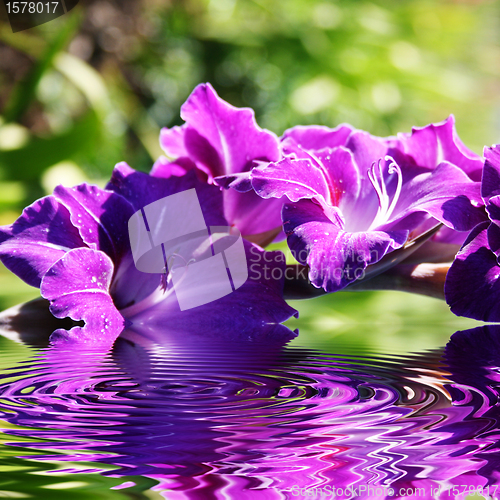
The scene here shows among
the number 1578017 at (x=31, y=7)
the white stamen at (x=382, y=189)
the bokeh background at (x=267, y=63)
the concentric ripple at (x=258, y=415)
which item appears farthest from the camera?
the bokeh background at (x=267, y=63)

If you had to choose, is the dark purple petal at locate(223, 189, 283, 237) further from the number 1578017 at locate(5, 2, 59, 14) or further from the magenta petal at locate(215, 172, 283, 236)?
the number 1578017 at locate(5, 2, 59, 14)

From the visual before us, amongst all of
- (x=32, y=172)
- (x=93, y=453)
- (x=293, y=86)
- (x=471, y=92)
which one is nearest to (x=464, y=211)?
(x=93, y=453)

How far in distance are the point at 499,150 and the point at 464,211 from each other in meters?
0.03

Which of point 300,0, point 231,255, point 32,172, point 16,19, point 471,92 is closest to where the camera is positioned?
Answer: point 231,255

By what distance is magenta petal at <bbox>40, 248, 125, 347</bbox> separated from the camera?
200mm

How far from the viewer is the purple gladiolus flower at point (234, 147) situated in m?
0.24

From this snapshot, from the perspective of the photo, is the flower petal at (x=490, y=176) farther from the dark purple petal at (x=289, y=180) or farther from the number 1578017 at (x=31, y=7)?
the number 1578017 at (x=31, y=7)

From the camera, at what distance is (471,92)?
7.36 ft

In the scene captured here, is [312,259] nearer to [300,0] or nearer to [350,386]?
[350,386]

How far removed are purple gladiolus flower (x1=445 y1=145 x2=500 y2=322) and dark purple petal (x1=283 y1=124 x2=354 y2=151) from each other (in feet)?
0.28

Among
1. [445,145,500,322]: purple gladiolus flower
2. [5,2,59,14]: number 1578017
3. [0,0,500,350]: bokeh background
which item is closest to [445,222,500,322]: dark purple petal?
[445,145,500,322]: purple gladiolus flower

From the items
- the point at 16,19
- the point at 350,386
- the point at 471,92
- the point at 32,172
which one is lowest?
the point at 350,386

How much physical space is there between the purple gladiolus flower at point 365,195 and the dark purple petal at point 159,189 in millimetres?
41

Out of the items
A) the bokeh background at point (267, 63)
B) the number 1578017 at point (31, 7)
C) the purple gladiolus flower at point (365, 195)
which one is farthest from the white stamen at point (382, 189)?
the number 1578017 at point (31, 7)
